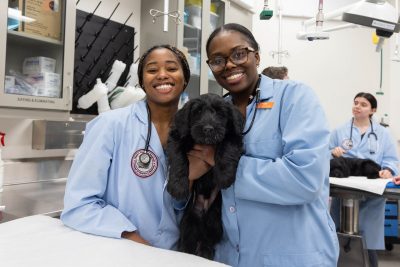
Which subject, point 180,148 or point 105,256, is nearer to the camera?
point 105,256

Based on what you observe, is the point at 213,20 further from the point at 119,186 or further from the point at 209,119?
the point at 119,186

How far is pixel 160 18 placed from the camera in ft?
8.66

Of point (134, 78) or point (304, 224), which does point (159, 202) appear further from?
point (134, 78)

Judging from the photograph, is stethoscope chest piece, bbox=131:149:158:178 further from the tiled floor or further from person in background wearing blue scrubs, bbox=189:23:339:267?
the tiled floor

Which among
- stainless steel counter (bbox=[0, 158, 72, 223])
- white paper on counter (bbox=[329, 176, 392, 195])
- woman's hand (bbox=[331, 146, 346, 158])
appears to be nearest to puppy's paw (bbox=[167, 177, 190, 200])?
stainless steel counter (bbox=[0, 158, 72, 223])

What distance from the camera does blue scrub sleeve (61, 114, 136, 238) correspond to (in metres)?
0.92

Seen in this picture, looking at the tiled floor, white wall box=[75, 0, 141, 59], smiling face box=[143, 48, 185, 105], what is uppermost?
white wall box=[75, 0, 141, 59]

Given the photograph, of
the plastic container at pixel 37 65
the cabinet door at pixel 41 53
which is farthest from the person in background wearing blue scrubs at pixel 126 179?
the plastic container at pixel 37 65

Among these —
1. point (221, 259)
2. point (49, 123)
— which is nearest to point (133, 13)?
point (49, 123)

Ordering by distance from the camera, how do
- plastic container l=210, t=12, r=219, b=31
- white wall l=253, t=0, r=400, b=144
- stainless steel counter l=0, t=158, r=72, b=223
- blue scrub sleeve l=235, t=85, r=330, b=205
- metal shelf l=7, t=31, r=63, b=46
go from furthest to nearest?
white wall l=253, t=0, r=400, b=144 < plastic container l=210, t=12, r=219, b=31 < metal shelf l=7, t=31, r=63, b=46 < stainless steel counter l=0, t=158, r=72, b=223 < blue scrub sleeve l=235, t=85, r=330, b=205


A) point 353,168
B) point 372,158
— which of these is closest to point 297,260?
point 353,168

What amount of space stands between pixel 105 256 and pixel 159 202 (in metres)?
0.32

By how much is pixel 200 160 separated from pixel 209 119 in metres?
0.14

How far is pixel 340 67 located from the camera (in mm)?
4289
